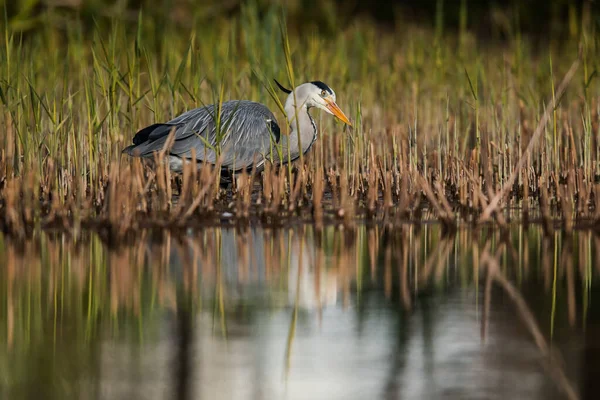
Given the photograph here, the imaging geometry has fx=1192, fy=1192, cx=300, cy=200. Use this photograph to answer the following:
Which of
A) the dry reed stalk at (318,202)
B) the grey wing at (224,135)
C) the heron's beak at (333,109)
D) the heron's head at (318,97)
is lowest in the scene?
the dry reed stalk at (318,202)

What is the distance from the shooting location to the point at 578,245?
19.6ft

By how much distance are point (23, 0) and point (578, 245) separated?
7.83m

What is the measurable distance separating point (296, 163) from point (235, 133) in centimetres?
101

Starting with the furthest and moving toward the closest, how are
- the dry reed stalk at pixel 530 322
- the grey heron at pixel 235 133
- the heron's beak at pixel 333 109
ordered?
the heron's beak at pixel 333 109, the grey heron at pixel 235 133, the dry reed stalk at pixel 530 322

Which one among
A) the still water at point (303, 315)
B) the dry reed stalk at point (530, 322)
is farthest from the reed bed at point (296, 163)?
the dry reed stalk at point (530, 322)

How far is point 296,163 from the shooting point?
8625 millimetres

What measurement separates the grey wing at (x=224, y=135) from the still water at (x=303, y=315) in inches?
48.7

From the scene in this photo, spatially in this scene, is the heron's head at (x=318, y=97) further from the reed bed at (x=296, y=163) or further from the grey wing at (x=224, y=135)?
the grey wing at (x=224, y=135)

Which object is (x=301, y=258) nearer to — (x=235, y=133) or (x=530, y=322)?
(x=530, y=322)

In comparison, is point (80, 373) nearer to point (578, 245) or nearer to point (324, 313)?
point (324, 313)

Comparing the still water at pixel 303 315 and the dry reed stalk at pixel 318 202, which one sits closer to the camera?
the still water at pixel 303 315

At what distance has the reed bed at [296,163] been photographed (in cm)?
641

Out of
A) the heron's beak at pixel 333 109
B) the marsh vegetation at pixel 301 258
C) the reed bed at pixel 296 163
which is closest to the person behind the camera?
the marsh vegetation at pixel 301 258

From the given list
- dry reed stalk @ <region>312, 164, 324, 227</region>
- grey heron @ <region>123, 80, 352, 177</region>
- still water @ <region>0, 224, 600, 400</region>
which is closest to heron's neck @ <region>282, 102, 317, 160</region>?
grey heron @ <region>123, 80, 352, 177</region>
